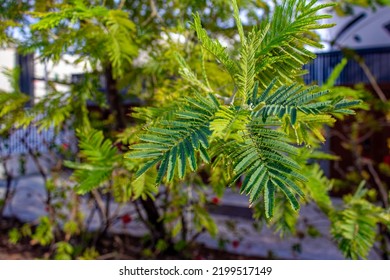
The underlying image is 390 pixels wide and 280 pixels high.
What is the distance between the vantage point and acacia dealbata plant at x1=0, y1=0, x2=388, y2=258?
0.62m

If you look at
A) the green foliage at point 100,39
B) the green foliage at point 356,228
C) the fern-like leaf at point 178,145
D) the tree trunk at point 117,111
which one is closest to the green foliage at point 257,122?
the fern-like leaf at point 178,145

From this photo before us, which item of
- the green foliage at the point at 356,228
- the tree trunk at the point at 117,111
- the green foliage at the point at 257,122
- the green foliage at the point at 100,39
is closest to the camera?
the green foliage at the point at 257,122

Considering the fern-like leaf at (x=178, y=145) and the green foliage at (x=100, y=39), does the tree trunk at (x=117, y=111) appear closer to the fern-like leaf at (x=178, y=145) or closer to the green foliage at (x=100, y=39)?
the green foliage at (x=100, y=39)

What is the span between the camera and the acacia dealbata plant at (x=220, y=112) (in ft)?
2.02

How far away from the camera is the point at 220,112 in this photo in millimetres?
663

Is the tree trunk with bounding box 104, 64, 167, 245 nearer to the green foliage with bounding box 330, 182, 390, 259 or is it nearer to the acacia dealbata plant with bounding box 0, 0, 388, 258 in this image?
the acacia dealbata plant with bounding box 0, 0, 388, 258

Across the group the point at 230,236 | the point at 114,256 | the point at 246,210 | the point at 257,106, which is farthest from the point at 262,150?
the point at 246,210

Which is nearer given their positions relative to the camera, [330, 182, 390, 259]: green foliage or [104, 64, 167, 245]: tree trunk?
[330, 182, 390, 259]: green foliage

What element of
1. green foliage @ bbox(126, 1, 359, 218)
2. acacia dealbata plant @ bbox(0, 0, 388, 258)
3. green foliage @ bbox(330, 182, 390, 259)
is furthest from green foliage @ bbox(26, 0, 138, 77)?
green foliage @ bbox(330, 182, 390, 259)

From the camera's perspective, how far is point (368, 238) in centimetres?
135

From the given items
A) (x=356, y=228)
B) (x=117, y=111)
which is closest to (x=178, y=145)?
(x=356, y=228)

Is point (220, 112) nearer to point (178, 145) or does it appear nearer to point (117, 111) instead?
point (178, 145)

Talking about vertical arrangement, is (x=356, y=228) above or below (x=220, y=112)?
below

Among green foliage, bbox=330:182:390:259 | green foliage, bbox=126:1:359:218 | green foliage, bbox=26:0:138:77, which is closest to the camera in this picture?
green foliage, bbox=126:1:359:218
